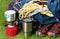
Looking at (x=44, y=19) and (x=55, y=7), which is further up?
(x=55, y=7)

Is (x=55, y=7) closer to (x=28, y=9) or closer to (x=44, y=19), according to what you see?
(x=44, y=19)

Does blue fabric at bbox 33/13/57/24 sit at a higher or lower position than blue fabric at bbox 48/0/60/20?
lower

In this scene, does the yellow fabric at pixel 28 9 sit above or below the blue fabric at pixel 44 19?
above

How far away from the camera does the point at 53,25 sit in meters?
2.41

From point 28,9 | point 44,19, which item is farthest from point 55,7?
point 28,9

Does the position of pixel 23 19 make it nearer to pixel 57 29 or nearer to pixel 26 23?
pixel 26 23

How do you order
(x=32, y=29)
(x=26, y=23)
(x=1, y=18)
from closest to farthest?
(x=26, y=23), (x=32, y=29), (x=1, y=18)

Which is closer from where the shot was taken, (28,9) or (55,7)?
(55,7)

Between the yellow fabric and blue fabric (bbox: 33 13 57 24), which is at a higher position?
the yellow fabric

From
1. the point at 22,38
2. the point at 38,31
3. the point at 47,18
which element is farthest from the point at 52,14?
the point at 22,38

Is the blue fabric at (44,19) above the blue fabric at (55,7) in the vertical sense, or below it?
below

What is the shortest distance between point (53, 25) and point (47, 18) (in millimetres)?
105

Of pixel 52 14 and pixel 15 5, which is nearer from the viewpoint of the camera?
pixel 52 14

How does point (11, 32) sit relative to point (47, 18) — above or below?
below
